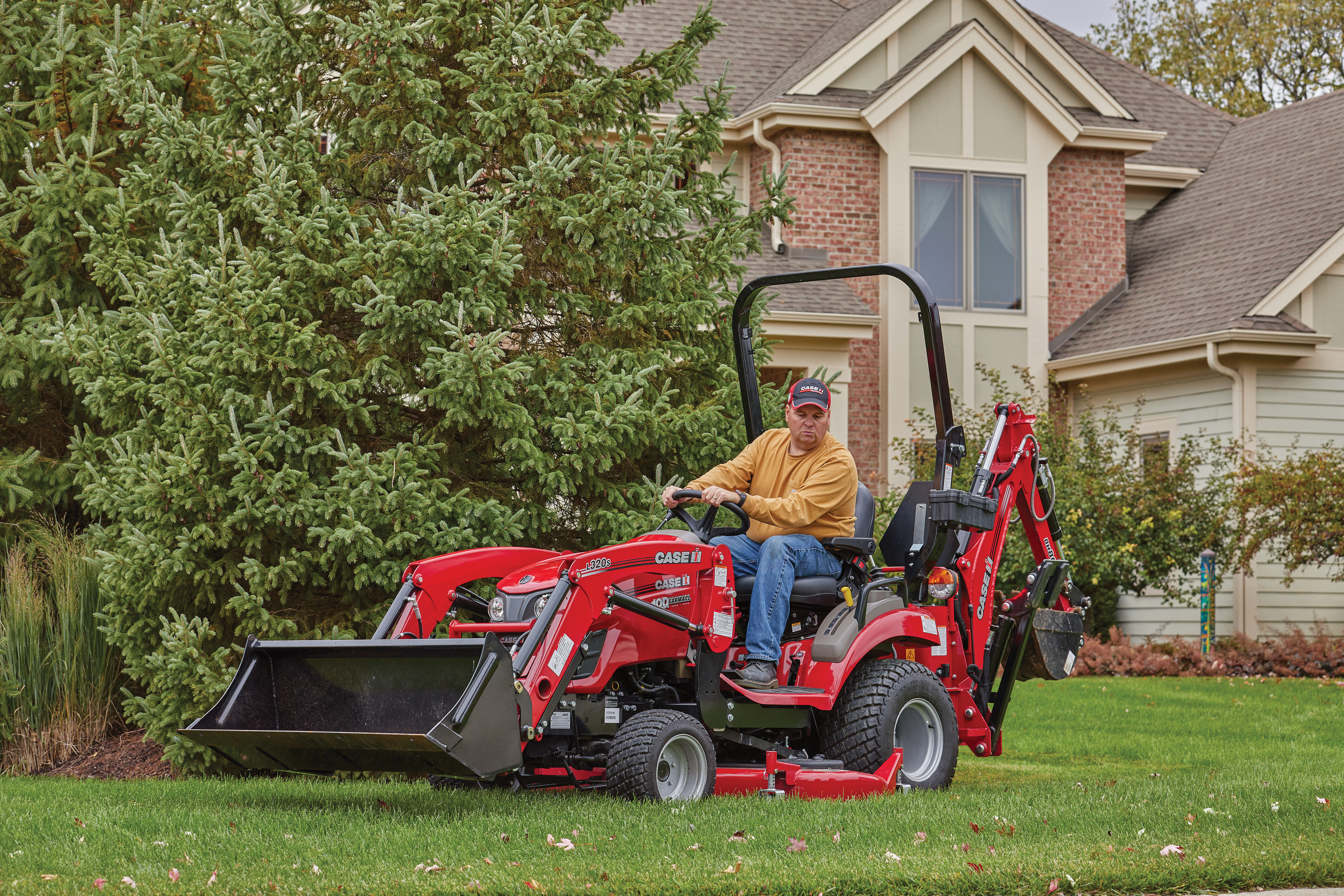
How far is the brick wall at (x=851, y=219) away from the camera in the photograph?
65.5 ft

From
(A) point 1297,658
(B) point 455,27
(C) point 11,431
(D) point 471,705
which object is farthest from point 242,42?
(A) point 1297,658

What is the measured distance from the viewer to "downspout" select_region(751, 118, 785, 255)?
20.0 m

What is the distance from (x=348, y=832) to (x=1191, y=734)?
7625 millimetres

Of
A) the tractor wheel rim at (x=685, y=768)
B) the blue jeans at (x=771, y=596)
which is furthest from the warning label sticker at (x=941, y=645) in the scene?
the tractor wheel rim at (x=685, y=768)

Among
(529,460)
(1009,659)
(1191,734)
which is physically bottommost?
(1191,734)

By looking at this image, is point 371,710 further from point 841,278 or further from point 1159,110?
point 1159,110

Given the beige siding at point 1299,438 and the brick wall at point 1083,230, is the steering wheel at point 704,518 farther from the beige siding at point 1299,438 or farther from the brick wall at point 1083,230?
the brick wall at point 1083,230

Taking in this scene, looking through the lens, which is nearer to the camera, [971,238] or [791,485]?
[791,485]

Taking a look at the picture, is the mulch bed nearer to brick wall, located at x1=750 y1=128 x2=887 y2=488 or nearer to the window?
brick wall, located at x1=750 y1=128 x2=887 y2=488

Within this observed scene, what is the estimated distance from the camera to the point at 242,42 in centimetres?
1048

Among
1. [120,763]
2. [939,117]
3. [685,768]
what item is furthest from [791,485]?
[939,117]

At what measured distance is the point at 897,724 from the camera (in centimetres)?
812

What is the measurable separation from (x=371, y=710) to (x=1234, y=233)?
16.9m

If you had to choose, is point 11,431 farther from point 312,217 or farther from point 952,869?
point 952,869
